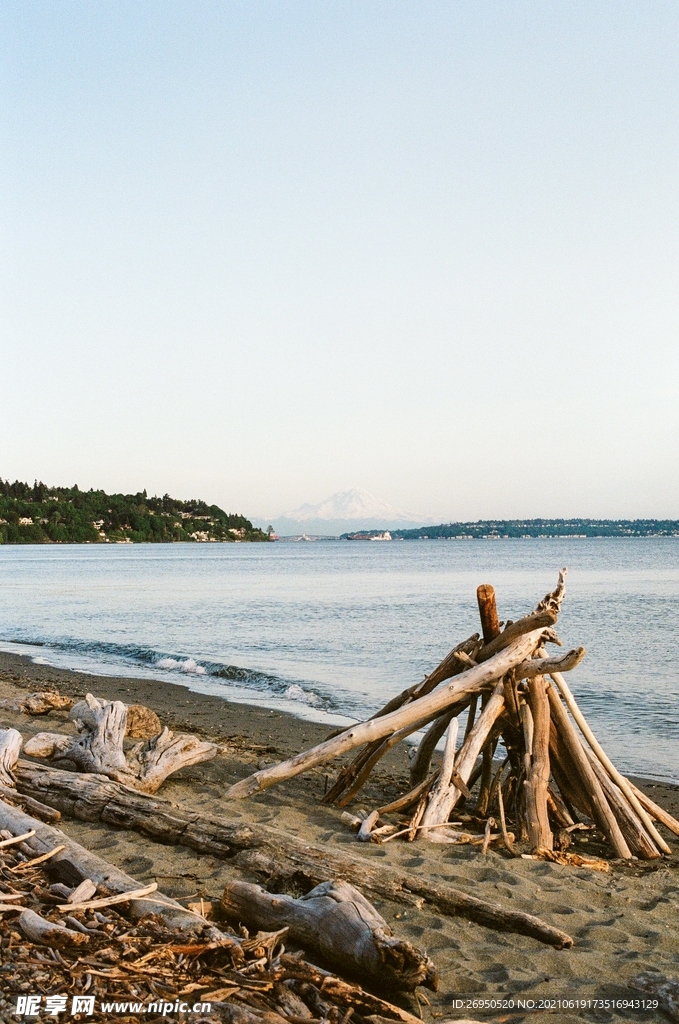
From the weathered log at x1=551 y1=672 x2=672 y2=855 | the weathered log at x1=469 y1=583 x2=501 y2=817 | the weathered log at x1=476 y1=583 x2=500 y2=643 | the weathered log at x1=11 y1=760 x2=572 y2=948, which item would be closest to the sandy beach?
the weathered log at x1=11 y1=760 x2=572 y2=948

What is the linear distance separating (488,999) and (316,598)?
1405 inches

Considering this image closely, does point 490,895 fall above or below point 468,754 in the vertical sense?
below

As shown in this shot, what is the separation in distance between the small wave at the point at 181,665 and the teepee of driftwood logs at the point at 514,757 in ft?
36.6

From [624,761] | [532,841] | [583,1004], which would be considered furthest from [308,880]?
[624,761]

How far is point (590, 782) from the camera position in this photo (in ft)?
21.9

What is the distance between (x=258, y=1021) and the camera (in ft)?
10.2

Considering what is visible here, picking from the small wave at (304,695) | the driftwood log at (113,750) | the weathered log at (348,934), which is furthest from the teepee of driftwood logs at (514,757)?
the small wave at (304,695)

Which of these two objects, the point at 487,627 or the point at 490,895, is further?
the point at 487,627

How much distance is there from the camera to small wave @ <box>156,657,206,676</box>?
711 inches

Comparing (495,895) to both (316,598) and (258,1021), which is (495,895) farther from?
(316,598)

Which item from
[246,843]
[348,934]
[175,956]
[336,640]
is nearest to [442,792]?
[246,843]

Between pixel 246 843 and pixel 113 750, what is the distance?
236cm

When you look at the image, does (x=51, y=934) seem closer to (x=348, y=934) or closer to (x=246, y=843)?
(x=348, y=934)

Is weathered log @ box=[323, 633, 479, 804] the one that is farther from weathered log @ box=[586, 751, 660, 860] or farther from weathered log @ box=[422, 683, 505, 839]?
weathered log @ box=[586, 751, 660, 860]
